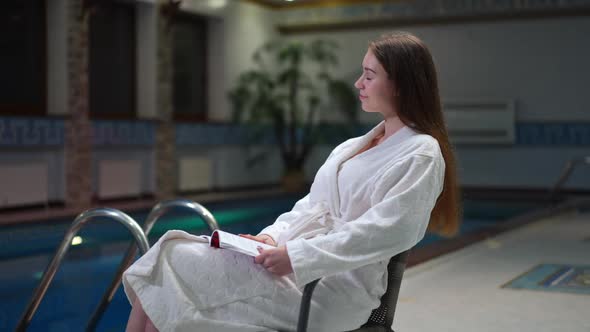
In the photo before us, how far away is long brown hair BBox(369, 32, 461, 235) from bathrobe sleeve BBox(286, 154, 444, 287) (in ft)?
0.53

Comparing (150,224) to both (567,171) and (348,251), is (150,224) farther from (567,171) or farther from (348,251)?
(567,171)

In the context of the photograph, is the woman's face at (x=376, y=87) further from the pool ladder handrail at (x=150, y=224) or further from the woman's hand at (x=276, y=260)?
the pool ladder handrail at (x=150, y=224)

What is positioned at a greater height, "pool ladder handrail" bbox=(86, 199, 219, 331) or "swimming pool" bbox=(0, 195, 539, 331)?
"pool ladder handrail" bbox=(86, 199, 219, 331)

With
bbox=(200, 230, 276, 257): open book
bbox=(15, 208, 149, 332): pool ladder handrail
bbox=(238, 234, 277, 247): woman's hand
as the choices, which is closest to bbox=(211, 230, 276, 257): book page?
bbox=(200, 230, 276, 257): open book

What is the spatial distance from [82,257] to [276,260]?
4.22 metres

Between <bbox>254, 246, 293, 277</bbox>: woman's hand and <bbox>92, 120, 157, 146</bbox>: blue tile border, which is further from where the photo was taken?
<bbox>92, 120, 157, 146</bbox>: blue tile border

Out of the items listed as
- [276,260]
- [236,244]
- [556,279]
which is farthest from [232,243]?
Result: [556,279]

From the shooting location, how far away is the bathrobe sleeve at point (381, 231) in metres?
1.83

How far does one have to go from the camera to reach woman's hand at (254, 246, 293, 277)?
1.84m

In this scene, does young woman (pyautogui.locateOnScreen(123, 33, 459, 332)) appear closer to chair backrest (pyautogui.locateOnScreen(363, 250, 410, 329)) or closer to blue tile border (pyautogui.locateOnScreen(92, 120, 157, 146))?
chair backrest (pyautogui.locateOnScreen(363, 250, 410, 329))

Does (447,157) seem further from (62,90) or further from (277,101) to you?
(277,101)

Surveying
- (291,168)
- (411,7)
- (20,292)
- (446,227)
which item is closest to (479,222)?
(291,168)

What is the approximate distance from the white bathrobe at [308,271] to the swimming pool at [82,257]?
Result: 155 cm

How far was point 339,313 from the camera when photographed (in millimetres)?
1907
